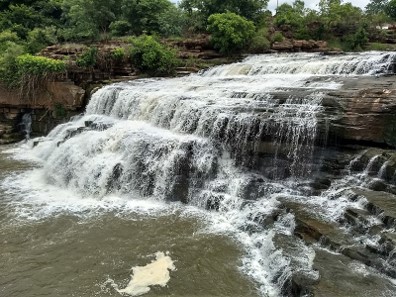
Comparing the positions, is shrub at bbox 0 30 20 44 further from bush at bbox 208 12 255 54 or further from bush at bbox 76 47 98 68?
bush at bbox 208 12 255 54

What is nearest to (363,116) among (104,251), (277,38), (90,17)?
(104,251)

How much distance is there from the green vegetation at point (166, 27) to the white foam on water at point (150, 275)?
569 inches

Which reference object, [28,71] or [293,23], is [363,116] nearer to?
[28,71]

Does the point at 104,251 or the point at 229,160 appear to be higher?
the point at 229,160

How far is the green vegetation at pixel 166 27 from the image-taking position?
2142 cm

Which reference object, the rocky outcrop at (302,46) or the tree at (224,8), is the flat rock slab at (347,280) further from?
the tree at (224,8)

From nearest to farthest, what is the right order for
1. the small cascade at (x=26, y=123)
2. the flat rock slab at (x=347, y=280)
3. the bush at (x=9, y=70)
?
the flat rock slab at (x=347, y=280), the bush at (x=9, y=70), the small cascade at (x=26, y=123)

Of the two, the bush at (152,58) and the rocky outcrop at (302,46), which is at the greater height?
the rocky outcrop at (302,46)

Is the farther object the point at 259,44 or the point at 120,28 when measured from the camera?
the point at 120,28

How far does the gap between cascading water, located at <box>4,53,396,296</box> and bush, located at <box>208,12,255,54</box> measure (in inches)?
340

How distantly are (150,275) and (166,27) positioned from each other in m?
20.9

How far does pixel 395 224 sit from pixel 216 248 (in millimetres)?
3717

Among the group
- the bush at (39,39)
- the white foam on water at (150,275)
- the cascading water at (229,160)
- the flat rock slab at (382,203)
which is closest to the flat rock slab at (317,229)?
the cascading water at (229,160)

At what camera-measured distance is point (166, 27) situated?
25.7 meters
